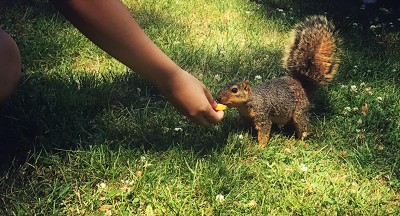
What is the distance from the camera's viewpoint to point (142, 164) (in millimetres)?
2344

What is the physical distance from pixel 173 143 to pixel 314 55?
1.11 metres

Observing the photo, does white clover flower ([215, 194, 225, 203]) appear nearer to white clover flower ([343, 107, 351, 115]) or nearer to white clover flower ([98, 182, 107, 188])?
white clover flower ([98, 182, 107, 188])

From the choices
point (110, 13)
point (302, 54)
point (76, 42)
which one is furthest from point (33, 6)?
point (110, 13)

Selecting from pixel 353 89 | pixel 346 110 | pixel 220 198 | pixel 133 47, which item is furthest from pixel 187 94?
pixel 353 89

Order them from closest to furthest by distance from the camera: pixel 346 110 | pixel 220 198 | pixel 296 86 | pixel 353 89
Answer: pixel 220 198
pixel 296 86
pixel 346 110
pixel 353 89

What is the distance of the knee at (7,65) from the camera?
1773 mm

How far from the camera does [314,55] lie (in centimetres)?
280

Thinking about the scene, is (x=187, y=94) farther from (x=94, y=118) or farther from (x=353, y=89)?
(x=353, y=89)

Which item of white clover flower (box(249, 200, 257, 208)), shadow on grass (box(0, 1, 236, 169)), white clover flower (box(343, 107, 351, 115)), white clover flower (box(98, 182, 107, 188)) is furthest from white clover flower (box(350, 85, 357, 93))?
white clover flower (box(98, 182, 107, 188))

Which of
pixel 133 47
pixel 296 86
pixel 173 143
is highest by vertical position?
pixel 133 47

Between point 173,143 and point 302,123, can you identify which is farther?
point 302,123

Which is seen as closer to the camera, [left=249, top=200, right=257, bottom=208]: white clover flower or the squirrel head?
[left=249, top=200, right=257, bottom=208]: white clover flower

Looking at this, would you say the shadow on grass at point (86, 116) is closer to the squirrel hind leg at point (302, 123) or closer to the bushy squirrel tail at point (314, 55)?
the squirrel hind leg at point (302, 123)

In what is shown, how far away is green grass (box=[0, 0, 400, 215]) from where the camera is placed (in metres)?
2.15
